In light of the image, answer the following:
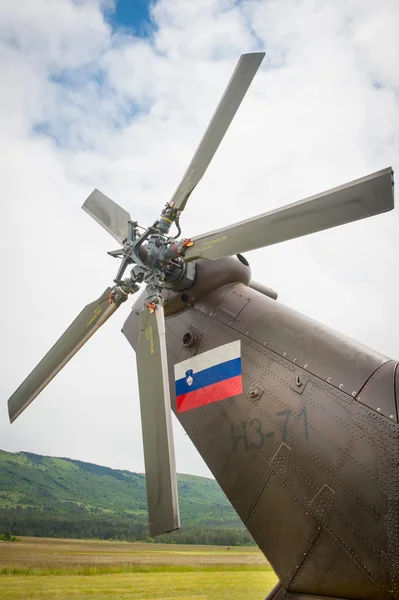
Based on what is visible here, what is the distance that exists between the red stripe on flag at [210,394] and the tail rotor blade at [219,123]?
250 centimetres

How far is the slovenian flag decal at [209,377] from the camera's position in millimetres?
5277

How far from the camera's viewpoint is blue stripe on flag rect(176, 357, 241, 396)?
208 inches

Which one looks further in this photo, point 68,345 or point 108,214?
point 108,214

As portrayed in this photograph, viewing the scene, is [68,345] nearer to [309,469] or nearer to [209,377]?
[209,377]

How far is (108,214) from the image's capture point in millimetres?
6879

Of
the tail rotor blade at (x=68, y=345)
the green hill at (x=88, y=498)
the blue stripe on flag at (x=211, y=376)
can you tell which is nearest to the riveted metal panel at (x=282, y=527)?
the blue stripe on flag at (x=211, y=376)

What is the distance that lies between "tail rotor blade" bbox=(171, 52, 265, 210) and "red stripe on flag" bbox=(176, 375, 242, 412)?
2.50 metres

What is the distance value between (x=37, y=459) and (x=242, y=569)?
102 m

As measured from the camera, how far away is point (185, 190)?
581 centimetres

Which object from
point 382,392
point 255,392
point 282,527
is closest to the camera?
point 382,392

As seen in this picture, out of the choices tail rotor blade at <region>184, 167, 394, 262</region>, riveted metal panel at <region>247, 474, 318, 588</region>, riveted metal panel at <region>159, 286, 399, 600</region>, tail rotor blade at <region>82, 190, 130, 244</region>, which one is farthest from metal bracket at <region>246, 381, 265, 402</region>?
tail rotor blade at <region>82, 190, 130, 244</region>

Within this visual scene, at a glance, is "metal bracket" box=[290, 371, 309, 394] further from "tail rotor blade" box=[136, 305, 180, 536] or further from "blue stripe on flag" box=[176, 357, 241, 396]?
"tail rotor blade" box=[136, 305, 180, 536]

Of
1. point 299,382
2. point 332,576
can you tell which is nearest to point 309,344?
point 299,382

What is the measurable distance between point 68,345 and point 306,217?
373cm
